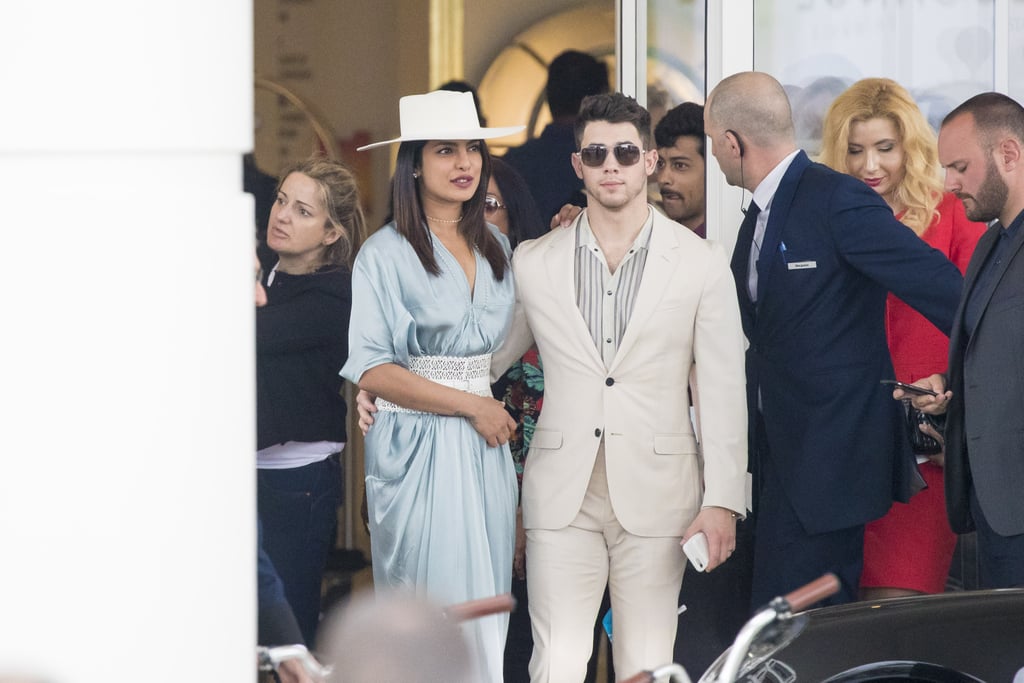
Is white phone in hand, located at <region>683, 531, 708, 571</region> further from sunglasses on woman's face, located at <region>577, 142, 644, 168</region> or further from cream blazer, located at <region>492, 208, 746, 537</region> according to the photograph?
sunglasses on woman's face, located at <region>577, 142, 644, 168</region>

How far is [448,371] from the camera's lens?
3.83 metres

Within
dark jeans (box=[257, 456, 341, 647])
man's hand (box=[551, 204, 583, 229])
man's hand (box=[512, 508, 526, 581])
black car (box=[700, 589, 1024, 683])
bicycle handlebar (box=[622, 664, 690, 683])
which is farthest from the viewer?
man's hand (box=[551, 204, 583, 229])

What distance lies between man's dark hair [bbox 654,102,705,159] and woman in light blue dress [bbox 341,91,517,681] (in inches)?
59.6

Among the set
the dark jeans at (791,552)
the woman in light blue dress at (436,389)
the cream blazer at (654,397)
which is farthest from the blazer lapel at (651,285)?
the dark jeans at (791,552)

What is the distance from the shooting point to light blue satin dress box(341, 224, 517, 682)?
378cm

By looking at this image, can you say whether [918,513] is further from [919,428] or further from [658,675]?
[658,675]

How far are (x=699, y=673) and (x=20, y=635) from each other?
326 centimetres

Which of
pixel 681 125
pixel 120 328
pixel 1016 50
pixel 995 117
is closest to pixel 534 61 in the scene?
pixel 681 125

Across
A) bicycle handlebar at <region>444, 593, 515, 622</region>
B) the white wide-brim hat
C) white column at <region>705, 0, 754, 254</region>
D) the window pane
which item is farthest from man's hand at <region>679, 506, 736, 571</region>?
the window pane

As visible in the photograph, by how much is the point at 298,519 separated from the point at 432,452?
2.62ft

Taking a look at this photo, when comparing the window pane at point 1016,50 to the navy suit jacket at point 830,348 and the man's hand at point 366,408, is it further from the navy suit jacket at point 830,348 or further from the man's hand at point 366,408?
the man's hand at point 366,408

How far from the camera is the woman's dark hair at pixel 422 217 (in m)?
3.84

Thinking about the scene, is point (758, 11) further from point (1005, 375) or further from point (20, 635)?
point (20, 635)

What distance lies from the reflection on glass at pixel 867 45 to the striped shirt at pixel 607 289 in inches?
66.0
